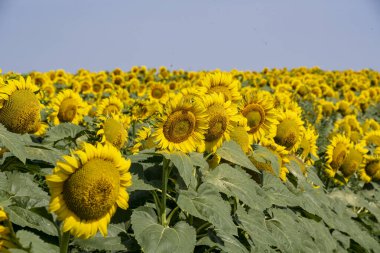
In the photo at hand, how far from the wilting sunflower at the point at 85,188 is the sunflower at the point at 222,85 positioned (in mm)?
1635

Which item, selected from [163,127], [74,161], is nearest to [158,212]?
[163,127]

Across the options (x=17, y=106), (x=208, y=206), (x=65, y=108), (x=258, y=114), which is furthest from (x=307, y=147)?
(x=17, y=106)

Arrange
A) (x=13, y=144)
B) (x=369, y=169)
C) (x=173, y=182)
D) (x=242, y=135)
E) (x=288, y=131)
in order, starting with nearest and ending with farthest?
(x=13, y=144)
(x=173, y=182)
(x=242, y=135)
(x=288, y=131)
(x=369, y=169)

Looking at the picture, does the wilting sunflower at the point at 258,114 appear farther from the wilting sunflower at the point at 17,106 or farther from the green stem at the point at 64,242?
the green stem at the point at 64,242

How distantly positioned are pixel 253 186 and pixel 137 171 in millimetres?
810

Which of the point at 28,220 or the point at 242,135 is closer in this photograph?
the point at 28,220

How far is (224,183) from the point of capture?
11.6ft

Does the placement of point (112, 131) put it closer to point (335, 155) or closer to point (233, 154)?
point (233, 154)

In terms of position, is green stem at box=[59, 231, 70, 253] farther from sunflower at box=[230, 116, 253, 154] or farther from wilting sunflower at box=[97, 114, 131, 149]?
wilting sunflower at box=[97, 114, 131, 149]

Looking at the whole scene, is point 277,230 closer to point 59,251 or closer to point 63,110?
point 59,251

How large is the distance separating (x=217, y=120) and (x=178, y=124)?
34 centimetres

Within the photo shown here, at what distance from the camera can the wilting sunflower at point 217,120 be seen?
343cm

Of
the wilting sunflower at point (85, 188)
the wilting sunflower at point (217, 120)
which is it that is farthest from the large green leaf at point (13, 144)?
the wilting sunflower at point (217, 120)

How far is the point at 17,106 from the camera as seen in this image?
337 cm
